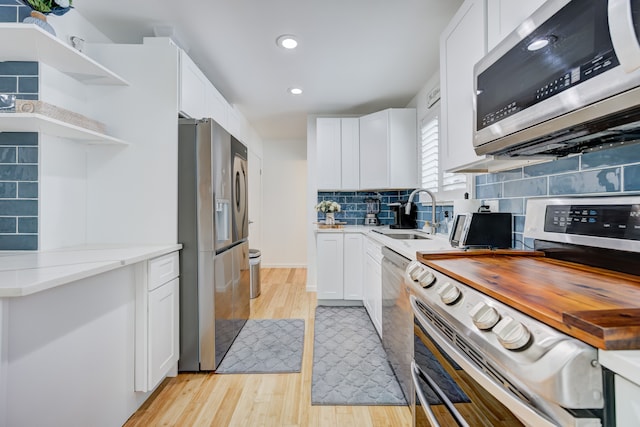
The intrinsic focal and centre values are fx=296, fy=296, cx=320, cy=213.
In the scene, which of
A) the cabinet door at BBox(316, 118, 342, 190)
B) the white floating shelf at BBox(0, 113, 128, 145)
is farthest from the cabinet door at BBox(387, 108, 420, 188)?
the white floating shelf at BBox(0, 113, 128, 145)

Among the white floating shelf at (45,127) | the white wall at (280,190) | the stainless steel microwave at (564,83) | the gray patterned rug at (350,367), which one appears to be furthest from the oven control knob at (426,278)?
the white wall at (280,190)

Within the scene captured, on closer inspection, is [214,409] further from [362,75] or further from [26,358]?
[362,75]

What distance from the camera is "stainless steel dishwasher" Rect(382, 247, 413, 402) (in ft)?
5.13

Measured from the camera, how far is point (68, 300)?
122 centimetres

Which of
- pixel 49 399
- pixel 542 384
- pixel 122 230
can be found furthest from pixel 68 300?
pixel 542 384

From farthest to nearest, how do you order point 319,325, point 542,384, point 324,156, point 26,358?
point 324,156, point 319,325, point 26,358, point 542,384

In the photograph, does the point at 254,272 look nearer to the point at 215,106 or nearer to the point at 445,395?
the point at 215,106

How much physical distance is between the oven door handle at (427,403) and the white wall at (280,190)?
455cm

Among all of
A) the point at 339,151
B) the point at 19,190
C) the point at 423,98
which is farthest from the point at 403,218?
the point at 19,190

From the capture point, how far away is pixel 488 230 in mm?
1489

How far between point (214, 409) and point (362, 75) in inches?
116

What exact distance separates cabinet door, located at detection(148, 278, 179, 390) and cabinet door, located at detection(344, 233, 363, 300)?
192 centimetres

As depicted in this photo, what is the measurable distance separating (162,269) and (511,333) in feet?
5.98

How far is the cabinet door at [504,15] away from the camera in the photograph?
1.10m
